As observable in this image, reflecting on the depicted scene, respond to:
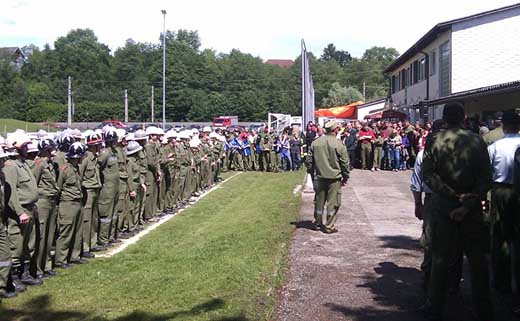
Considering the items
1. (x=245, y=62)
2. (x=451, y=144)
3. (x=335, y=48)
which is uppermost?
(x=335, y=48)

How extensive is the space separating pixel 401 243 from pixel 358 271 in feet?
6.44

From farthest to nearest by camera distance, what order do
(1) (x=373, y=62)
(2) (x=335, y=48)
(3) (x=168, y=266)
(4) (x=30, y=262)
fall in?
(2) (x=335, y=48) → (1) (x=373, y=62) → (3) (x=168, y=266) → (4) (x=30, y=262)

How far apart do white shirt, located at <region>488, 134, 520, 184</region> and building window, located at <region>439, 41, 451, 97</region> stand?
77.2 ft

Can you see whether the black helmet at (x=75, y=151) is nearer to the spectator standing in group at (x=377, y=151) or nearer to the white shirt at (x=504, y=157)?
the white shirt at (x=504, y=157)

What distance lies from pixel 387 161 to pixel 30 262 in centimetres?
1938

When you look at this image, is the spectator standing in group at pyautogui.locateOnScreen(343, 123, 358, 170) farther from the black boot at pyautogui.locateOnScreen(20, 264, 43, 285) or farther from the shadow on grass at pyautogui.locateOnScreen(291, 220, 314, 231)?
the black boot at pyautogui.locateOnScreen(20, 264, 43, 285)

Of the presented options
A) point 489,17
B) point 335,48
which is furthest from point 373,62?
point 489,17

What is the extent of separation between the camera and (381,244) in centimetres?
986

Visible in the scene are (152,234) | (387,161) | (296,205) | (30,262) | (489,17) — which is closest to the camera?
(30,262)

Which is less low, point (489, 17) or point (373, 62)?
point (373, 62)

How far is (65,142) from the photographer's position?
928cm

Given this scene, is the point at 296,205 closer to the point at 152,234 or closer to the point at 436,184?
the point at 152,234

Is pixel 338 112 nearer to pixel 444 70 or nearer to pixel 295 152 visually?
pixel 444 70

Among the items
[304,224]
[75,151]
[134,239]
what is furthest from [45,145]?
[304,224]
